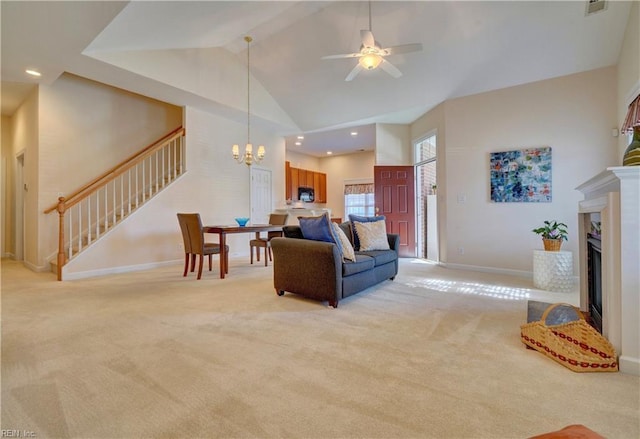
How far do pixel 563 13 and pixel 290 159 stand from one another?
7.08m

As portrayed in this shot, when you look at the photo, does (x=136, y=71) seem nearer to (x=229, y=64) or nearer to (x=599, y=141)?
(x=229, y=64)

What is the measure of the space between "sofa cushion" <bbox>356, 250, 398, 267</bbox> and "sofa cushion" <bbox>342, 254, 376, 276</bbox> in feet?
0.33

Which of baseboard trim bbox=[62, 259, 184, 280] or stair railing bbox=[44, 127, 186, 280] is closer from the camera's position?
baseboard trim bbox=[62, 259, 184, 280]

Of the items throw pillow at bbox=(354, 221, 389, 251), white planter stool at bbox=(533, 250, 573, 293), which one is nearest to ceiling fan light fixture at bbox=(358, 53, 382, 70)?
throw pillow at bbox=(354, 221, 389, 251)

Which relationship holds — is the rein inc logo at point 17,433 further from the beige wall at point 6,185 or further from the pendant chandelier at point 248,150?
the beige wall at point 6,185

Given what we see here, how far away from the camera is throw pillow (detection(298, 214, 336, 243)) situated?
3107mm

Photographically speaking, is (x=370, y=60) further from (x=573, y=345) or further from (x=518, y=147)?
(x=573, y=345)

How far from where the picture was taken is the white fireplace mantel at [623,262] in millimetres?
1703

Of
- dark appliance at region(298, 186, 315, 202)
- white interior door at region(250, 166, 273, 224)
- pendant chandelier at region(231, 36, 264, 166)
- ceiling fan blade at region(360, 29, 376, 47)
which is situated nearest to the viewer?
ceiling fan blade at region(360, 29, 376, 47)

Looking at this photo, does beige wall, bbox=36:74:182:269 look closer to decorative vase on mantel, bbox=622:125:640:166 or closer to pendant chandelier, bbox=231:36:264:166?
pendant chandelier, bbox=231:36:264:166

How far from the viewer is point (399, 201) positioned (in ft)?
21.3

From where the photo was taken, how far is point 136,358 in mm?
1918

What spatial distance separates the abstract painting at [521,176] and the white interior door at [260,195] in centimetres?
475

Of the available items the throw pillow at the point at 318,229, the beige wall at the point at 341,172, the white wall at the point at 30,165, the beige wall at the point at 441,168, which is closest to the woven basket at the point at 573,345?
the throw pillow at the point at 318,229
